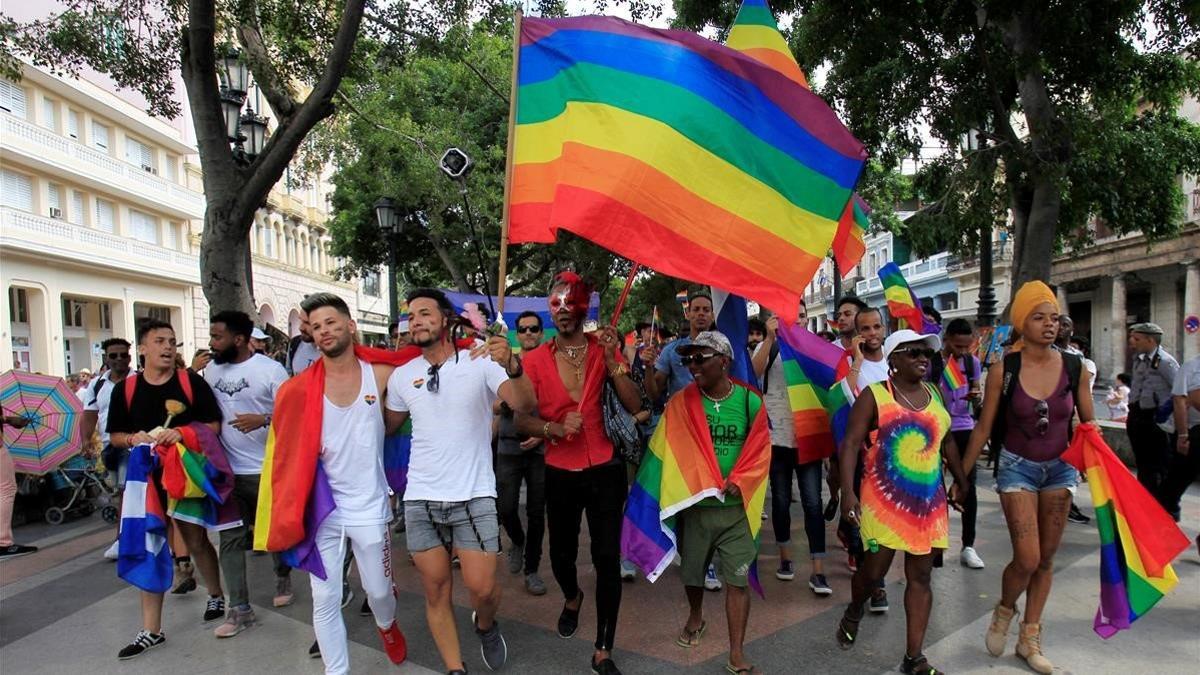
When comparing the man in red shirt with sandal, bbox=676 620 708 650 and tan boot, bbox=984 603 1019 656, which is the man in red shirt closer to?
sandal, bbox=676 620 708 650

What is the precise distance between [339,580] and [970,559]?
434cm

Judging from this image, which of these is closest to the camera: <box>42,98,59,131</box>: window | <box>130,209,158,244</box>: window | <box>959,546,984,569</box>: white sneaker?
<box>959,546,984,569</box>: white sneaker

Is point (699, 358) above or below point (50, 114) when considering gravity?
below

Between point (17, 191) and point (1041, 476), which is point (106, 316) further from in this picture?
point (1041, 476)

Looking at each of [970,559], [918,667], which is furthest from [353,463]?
[970,559]

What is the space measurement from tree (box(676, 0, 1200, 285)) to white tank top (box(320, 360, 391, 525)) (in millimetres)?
7383

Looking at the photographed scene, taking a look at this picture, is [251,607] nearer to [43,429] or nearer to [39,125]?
[43,429]

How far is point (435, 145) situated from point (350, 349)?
13.9 meters

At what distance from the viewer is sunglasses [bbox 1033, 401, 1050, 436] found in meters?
3.75

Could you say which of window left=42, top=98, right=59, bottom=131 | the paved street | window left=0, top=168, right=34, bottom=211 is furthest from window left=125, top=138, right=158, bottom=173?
the paved street

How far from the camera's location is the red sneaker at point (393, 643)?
3758 millimetres

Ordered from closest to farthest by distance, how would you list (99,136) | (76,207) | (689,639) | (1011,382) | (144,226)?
1. (1011,382)
2. (689,639)
3. (76,207)
4. (99,136)
5. (144,226)

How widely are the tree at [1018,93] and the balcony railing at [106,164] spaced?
20.8m

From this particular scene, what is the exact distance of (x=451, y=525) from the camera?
3.57 meters
